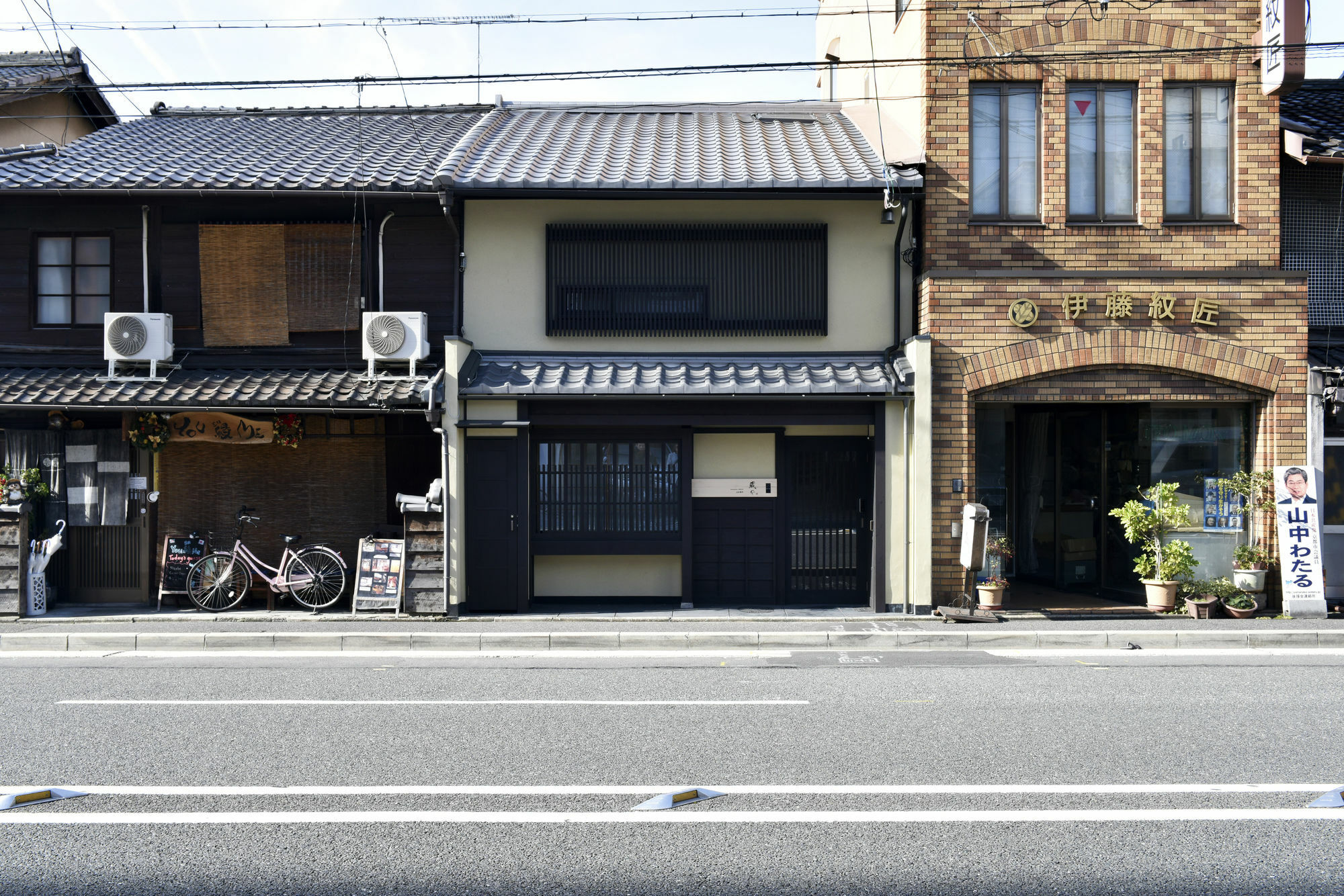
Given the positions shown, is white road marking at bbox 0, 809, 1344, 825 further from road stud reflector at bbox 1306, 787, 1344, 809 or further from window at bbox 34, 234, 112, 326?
window at bbox 34, 234, 112, 326

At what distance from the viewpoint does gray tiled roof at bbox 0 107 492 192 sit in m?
11.9

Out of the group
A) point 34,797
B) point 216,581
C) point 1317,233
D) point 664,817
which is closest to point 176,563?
point 216,581

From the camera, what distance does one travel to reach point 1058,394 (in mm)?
11805

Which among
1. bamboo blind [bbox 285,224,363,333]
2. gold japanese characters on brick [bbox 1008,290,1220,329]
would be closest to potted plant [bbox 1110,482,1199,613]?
gold japanese characters on brick [bbox 1008,290,1220,329]

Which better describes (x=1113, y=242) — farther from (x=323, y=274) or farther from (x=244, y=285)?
(x=244, y=285)

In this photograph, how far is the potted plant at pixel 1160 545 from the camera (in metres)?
11.6

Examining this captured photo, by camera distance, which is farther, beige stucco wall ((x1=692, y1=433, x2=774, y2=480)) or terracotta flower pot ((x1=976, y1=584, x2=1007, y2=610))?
beige stucco wall ((x1=692, y1=433, x2=774, y2=480))

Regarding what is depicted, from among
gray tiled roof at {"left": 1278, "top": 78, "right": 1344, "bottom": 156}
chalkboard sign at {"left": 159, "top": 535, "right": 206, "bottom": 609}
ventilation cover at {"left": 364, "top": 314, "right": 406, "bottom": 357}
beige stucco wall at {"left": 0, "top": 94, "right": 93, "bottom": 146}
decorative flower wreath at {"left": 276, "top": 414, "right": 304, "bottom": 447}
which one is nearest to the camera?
gray tiled roof at {"left": 1278, "top": 78, "right": 1344, "bottom": 156}

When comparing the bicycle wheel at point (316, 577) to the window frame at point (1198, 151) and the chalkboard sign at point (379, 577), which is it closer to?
the chalkboard sign at point (379, 577)

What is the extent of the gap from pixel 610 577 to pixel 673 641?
260 cm

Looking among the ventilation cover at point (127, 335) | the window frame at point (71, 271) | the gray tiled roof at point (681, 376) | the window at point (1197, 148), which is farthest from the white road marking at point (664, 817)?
the window frame at point (71, 271)

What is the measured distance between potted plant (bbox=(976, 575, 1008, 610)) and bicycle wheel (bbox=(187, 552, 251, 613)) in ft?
31.9

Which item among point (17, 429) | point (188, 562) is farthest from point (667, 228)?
point (17, 429)

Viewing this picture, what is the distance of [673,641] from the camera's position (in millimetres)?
9992
